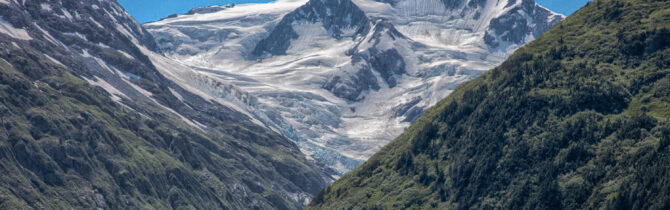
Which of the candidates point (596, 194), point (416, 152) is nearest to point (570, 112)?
point (596, 194)

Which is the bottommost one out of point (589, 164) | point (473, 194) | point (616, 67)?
point (473, 194)

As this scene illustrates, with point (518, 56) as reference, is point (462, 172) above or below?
below

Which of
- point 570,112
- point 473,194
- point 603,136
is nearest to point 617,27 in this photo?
point 570,112

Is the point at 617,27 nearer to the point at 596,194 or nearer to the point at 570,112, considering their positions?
the point at 570,112

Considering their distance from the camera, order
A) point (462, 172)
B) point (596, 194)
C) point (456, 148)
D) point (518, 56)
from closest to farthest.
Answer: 1. point (596, 194)
2. point (462, 172)
3. point (456, 148)
4. point (518, 56)

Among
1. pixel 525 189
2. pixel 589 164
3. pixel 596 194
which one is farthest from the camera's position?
pixel 525 189

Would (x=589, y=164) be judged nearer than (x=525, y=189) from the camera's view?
Yes

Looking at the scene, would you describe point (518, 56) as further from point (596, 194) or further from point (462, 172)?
point (596, 194)
